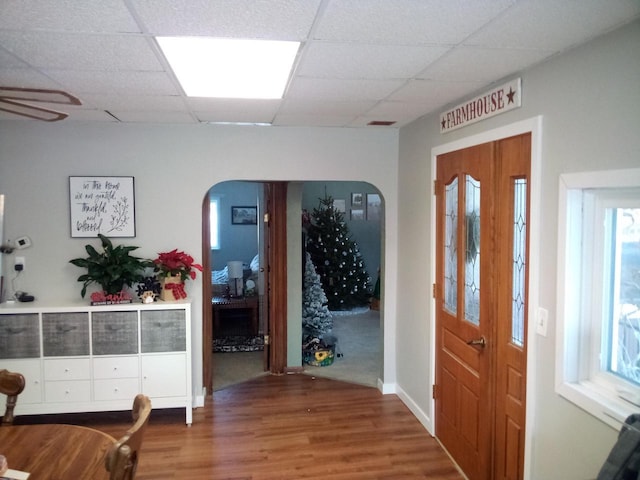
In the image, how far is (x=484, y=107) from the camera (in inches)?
116

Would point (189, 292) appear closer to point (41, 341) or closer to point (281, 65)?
point (41, 341)

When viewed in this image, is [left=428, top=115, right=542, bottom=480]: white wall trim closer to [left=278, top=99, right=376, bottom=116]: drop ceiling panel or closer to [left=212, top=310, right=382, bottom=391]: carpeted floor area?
[left=278, top=99, right=376, bottom=116]: drop ceiling panel

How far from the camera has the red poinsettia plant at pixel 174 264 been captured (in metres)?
4.03

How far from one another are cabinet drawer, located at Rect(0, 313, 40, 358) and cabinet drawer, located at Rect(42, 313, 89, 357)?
0.06 meters

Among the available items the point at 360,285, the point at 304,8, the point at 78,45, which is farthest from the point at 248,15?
the point at 360,285

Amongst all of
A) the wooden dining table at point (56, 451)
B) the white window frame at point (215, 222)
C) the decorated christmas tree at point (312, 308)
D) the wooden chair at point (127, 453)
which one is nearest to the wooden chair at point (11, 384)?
the wooden dining table at point (56, 451)

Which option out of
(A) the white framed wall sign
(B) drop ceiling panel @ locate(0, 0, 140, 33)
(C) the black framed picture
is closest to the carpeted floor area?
(A) the white framed wall sign

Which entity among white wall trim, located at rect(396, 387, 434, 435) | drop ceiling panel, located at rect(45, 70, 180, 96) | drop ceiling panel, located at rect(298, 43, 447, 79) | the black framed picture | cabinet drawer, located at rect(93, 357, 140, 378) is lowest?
white wall trim, located at rect(396, 387, 434, 435)

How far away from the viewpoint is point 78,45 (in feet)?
7.03

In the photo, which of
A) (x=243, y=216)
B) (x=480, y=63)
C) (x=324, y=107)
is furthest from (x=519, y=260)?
(x=243, y=216)

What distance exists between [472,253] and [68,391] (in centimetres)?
320

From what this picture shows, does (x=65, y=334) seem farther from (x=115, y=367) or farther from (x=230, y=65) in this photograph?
(x=230, y=65)

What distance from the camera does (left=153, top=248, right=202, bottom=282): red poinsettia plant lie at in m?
4.03

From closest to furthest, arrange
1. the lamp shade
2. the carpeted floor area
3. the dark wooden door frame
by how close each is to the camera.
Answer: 1. the carpeted floor area
2. the dark wooden door frame
3. the lamp shade
